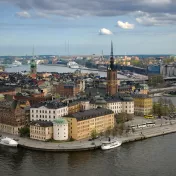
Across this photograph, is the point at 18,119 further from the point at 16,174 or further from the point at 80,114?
the point at 16,174

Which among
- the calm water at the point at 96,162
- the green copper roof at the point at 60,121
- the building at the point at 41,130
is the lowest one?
the calm water at the point at 96,162

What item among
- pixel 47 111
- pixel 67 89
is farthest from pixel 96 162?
pixel 67 89

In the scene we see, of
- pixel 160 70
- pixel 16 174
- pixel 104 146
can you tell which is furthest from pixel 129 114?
pixel 160 70

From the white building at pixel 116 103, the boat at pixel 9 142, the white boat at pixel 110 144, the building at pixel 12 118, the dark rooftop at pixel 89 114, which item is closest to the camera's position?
the white boat at pixel 110 144

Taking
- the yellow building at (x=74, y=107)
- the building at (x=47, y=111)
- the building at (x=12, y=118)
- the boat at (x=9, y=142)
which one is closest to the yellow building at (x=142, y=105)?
the yellow building at (x=74, y=107)

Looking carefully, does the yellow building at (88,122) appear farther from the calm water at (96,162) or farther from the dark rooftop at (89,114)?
the calm water at (96,162)

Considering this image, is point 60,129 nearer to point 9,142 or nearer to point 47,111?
point 9,142

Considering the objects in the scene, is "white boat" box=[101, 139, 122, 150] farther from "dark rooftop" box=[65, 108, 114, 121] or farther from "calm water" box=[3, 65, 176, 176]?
"dark rooftop" box=[65, 108, 114, 121]
